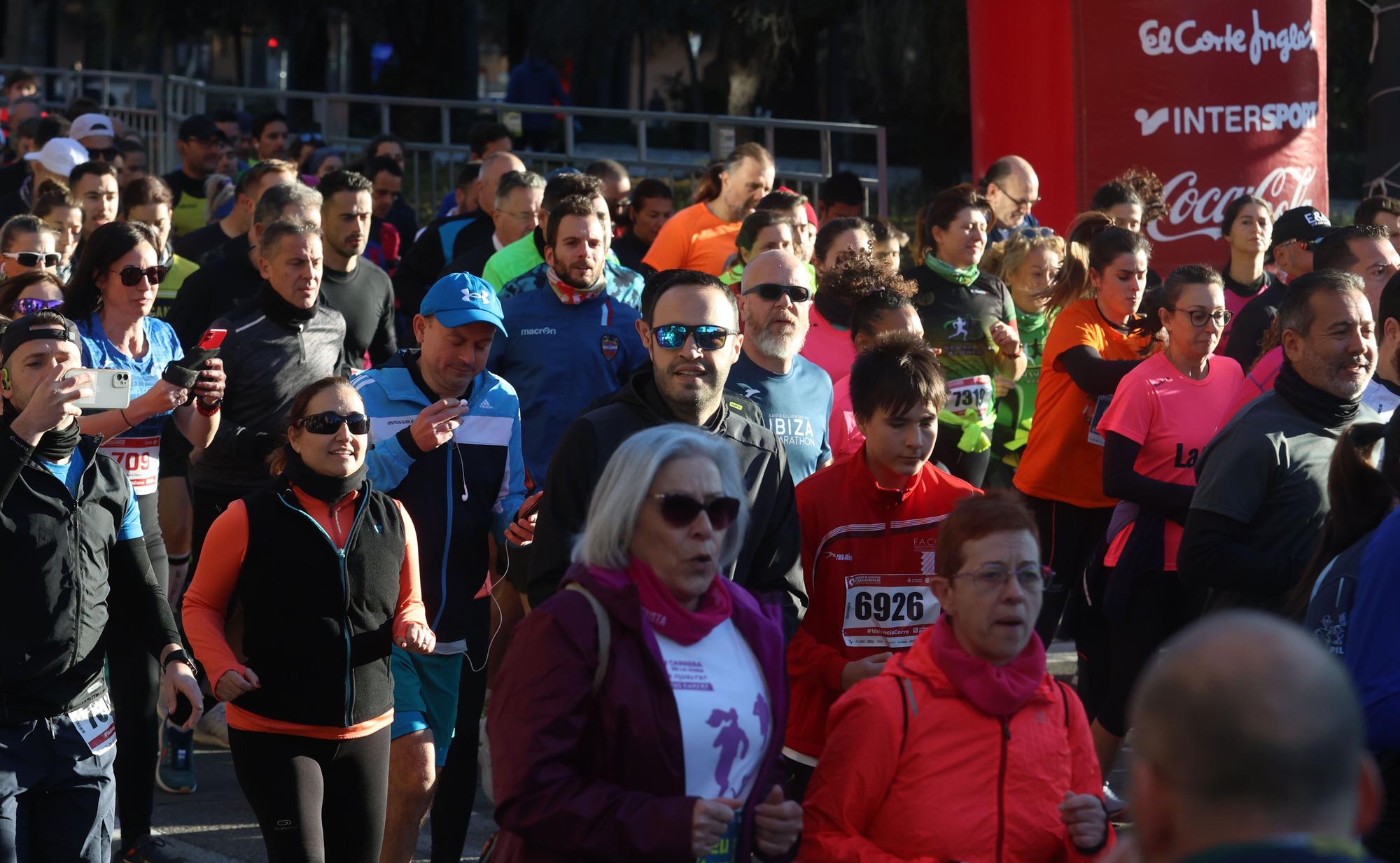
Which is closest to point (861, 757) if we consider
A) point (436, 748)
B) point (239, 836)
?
point (436, 748)

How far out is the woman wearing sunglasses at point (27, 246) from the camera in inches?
279

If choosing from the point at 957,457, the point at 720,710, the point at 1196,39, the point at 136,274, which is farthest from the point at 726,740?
the point at 1196,39

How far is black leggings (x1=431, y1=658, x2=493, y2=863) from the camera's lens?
550cm

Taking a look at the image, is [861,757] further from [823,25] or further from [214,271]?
[823,25]

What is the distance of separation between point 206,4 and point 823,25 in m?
8.32

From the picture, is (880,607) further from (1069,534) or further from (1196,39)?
(1196,39)

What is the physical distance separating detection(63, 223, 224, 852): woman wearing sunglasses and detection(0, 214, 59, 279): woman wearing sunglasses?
0.91 metres

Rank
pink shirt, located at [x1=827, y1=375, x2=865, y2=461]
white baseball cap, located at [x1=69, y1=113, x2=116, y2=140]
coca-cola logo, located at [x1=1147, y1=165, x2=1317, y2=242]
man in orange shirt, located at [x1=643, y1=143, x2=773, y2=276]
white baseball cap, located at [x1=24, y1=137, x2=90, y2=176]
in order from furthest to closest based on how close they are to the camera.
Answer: white baseball cap, located at [x1=69, y1=113, x2=116, y2=140]
coca-cola logo, located at [x1=1147, y1=165, x2=1317, y2=242]
white baseball cap, located at [x1=24, y1=137, x2=90, y2=176]
man in orange shirt, located at [x1=643, y1=143, x2=773, y2=276]
pink shirt, located at [x1=827, y1=375, x2=865, y2=461]

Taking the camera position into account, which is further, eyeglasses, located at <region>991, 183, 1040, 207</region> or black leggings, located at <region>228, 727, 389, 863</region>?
eyeglasses, located at <region>991, 183, 1040, 207</region>

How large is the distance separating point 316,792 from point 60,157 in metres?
6.58

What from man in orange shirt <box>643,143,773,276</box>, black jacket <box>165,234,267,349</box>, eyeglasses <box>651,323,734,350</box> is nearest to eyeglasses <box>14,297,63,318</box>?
black jacket <box>165,234,267,349</box>

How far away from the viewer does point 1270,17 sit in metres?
10.6

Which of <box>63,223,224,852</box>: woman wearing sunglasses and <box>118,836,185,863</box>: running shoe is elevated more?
<box>63,223,224,852</box>: woman wearing sunglasses

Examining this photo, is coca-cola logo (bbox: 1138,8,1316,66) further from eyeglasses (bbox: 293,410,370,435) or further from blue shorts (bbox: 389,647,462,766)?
eyeglasses (bbox: 293,410,370,435)
